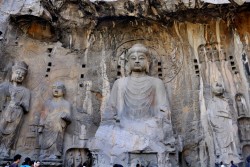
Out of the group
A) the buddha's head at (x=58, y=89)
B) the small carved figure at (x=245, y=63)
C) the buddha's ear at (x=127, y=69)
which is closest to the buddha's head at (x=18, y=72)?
the buddha's head at (x=58, y=89)

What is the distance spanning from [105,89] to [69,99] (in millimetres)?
916

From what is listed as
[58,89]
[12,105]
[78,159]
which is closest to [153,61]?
[58,89]

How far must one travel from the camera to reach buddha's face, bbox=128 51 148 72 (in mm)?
7715

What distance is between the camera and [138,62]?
7.71 m

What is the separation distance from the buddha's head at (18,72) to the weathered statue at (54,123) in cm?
81

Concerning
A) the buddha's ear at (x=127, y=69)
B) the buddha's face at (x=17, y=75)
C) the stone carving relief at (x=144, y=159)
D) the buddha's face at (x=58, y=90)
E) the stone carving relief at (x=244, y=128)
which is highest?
the buddha's ear at (x=127, y=69)

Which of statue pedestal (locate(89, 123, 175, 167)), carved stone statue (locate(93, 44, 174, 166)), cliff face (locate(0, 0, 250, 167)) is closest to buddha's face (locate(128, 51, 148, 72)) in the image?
carved stone statue (locate(93, 44, 174, 166))

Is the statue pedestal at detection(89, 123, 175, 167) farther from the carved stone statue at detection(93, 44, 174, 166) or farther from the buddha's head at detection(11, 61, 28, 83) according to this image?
the buddha's head at detection(11, 61, 28, 83)

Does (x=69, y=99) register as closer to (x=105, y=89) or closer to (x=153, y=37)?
(x=105, y=89)

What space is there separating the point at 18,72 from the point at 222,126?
15.7 ft

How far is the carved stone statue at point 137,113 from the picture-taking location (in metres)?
6.30

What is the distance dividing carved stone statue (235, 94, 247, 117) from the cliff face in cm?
2

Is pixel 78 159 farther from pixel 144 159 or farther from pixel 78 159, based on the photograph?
pixel 144 159

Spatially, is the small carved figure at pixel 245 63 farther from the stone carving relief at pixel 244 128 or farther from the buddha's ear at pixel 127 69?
the buddha's ear at pixel 127 69
